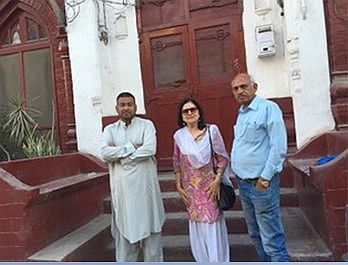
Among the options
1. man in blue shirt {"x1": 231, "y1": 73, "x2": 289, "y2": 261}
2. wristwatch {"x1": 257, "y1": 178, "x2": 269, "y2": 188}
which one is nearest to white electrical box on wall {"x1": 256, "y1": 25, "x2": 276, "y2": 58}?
man in blue shirt {"x1": 231, "y1": 73, "x2": 289, "y2": 261}

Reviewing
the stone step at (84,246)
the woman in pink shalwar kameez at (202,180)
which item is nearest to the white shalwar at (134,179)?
the woman in pink shalwar kameez at (202,180)

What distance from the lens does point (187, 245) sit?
4031 mm

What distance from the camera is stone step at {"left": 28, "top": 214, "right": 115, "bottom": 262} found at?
11.9 ft

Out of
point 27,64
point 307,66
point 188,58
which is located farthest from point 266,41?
point 27,64

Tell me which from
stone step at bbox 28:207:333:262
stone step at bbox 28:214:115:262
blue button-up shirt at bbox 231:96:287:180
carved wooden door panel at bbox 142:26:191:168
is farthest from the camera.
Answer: carved wooden door panel at bbox 142:26:191:168

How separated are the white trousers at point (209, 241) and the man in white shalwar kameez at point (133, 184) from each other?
35cm

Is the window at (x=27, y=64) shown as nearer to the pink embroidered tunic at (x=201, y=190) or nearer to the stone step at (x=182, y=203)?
the stone step at (x=182, y=203)

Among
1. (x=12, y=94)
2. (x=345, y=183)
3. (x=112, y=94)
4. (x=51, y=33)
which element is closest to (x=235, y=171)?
(x=345, y=183)

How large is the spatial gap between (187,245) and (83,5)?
344 cm

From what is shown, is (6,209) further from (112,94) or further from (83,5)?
(83,5)

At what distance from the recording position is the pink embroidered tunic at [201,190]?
3.26 metres

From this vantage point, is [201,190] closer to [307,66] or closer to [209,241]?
[209,241]

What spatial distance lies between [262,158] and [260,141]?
Answer: 0.12 meters

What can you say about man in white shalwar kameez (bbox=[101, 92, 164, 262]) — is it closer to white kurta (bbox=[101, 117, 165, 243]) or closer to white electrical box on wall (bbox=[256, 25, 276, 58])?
white kurta (bbox=[101, 117, 165, 243])
